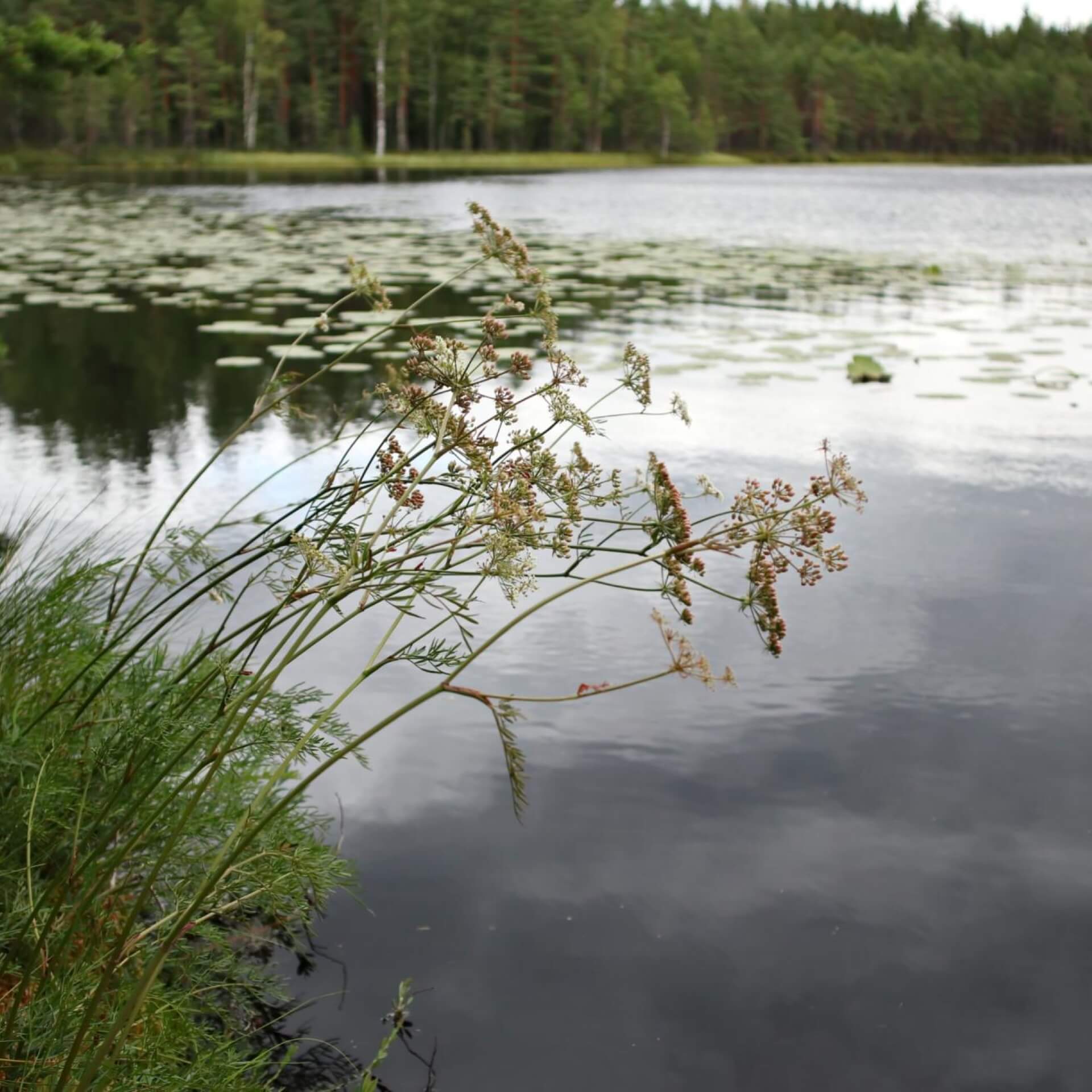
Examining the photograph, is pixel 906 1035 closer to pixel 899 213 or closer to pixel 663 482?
pixel 663 482

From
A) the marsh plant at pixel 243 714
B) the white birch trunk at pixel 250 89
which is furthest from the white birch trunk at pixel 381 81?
the marsh plant at pixel 243 714

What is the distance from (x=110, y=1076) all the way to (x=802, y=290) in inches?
487

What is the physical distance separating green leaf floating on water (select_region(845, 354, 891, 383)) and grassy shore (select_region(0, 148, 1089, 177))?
101ft

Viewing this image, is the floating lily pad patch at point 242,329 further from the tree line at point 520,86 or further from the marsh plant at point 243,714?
the tree line at point 520,86

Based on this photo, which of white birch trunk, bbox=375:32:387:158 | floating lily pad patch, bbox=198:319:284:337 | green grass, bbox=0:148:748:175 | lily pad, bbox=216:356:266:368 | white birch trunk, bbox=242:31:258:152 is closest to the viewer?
lily pad, bbox=216:356:266:368

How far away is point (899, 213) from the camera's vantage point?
27859 mm

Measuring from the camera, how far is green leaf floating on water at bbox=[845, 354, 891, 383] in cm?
822

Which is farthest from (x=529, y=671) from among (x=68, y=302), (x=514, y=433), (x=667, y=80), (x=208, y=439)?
(x=667, y=80)

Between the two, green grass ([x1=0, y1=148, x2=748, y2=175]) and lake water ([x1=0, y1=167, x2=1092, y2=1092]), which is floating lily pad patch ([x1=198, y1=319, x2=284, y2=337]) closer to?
lake water ([x1=0, y1=167, x2=1092, y2=1092])

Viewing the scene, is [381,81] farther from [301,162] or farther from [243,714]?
[243,714]

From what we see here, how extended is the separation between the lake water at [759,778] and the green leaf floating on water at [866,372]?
0.13 m

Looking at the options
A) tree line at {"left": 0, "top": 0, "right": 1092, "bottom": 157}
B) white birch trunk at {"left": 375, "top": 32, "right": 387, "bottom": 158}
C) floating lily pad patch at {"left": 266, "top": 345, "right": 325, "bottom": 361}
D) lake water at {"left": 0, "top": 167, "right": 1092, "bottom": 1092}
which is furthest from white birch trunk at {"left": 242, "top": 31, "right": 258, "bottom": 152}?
lake water at {"left": 0, "top": 167, "right": 1092, "bottom": 1092}

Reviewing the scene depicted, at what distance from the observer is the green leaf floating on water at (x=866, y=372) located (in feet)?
27.0

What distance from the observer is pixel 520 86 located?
63.6 metres
